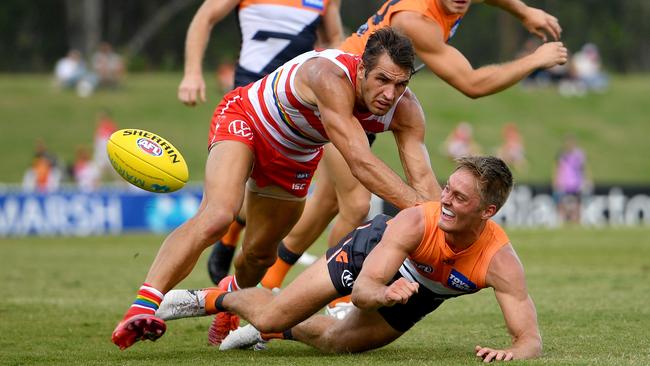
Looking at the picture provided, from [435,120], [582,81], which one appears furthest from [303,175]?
[582,81]

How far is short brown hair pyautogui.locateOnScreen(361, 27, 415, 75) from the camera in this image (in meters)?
6.07

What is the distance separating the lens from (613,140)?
35.5 meters

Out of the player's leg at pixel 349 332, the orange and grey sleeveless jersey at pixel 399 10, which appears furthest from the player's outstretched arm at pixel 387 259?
the orange and grey sleeveless jersey at pixel 399 10

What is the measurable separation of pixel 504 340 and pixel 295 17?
299 cm

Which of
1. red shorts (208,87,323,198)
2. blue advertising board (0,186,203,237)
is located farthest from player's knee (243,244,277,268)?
blue advertising board (0,186,203,237)

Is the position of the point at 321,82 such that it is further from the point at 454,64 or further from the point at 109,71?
the point at 109,71

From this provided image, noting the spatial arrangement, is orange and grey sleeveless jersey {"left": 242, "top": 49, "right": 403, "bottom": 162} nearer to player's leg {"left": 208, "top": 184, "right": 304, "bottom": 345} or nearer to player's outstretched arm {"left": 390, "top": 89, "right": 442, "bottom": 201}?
player's outstretched arm {"left": 390, "top": 89, "right": 442, "bottom": 201}

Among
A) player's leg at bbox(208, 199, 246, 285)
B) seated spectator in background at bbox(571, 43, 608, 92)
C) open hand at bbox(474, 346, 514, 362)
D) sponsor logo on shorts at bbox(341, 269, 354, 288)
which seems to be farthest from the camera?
seated spectator in background at bbox(571, 43, 608, 92)

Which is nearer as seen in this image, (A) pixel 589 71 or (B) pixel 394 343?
(B) pixel 394 343

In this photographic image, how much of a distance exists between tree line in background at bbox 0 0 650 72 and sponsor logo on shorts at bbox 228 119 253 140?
36.7m

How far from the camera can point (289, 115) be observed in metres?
6.59

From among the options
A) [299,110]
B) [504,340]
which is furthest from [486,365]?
[299,110]

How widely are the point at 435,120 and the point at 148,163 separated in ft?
94.8

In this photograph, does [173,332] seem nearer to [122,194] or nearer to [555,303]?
[555,303]
